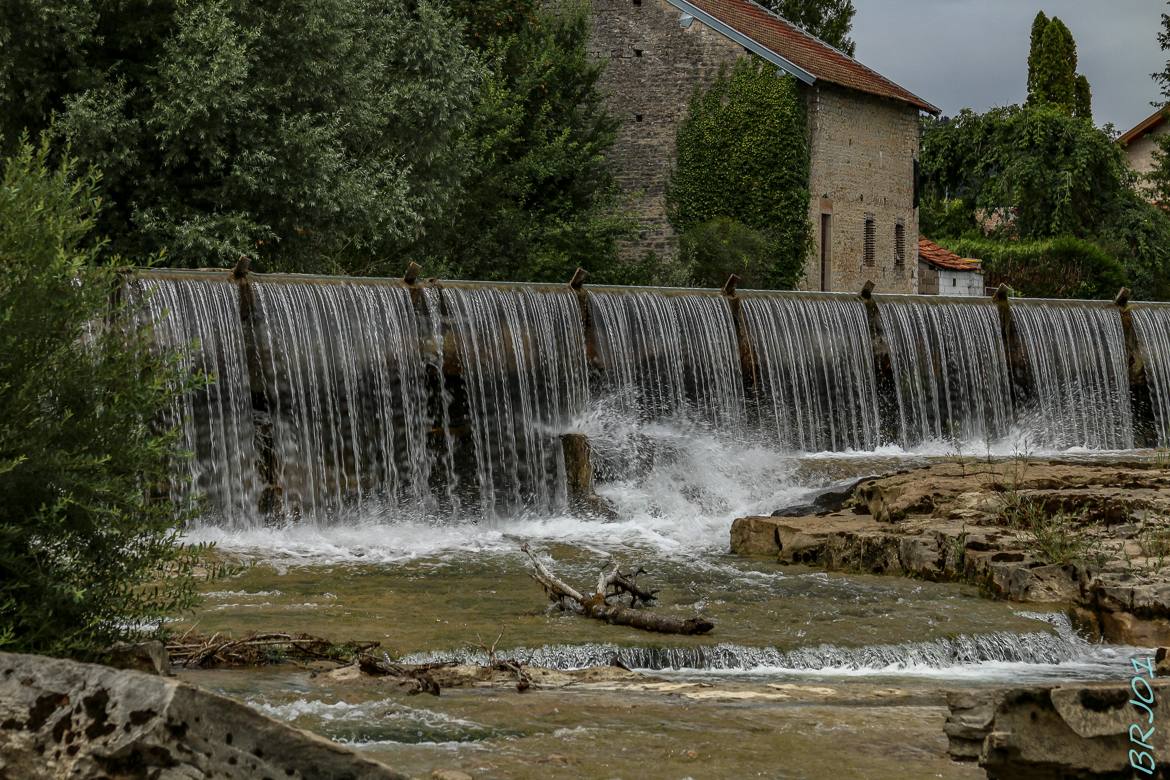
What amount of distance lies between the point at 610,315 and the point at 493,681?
11613 millimetres

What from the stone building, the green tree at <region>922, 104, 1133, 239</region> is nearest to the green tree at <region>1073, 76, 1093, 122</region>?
the green tree at <region>922, 104, 1133, 239</region>

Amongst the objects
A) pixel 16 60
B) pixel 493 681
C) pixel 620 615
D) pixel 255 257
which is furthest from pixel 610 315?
pixel 493 681

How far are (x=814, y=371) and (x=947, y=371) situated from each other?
7.87 ft

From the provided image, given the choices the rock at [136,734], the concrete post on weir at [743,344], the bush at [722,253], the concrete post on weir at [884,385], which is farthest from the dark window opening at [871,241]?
the rock at [136,734]

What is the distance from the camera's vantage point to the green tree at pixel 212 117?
20094mm

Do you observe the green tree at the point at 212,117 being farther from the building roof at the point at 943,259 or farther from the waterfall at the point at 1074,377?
the building roof at the point at 943,259

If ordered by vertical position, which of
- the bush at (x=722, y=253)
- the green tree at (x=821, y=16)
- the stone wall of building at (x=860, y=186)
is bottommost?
the bush at (x=722, y=253)

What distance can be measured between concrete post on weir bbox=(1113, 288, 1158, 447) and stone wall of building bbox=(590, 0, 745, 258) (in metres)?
13.0

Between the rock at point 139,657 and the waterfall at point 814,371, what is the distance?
14262 millimetres

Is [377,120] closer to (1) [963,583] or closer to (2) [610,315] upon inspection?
(2) [610,315]

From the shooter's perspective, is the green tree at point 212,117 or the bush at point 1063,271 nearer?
the green tree at point 212,117

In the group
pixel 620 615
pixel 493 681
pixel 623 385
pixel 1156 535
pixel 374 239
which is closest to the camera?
pixel 493 681

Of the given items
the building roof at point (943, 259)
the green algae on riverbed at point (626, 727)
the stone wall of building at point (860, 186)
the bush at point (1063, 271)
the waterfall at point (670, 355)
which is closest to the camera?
the green algae on riverbed at point (626, 727)

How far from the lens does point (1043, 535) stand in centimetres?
1161
